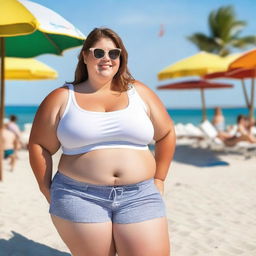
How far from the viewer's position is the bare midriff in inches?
86.4

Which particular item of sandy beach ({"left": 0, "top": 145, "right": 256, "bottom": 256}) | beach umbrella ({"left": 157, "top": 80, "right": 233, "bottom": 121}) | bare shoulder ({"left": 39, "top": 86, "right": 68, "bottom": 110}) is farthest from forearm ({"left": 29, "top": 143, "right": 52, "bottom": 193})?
beach umbrella ({"left": 157, "top": 80, "right": 233, "bottom": 121})

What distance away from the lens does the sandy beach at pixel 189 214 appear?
398 cm

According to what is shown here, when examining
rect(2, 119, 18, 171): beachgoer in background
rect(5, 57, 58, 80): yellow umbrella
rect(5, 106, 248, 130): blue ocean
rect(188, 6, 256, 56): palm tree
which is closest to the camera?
rect(2, 119, 18, 171): beachgoer in background

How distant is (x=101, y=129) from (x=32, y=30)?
2785 mm

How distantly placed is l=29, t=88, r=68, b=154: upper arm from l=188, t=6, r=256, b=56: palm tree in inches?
1446

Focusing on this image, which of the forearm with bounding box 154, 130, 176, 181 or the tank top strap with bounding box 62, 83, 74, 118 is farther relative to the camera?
the forearm with bounding box 154, 130, 176, 181

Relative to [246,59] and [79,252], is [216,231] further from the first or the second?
[246,59]

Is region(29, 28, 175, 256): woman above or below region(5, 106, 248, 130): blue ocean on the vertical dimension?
above

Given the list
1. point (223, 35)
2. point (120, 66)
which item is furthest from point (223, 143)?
point (223, 35)

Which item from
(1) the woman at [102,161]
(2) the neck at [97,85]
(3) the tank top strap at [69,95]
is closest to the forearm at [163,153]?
(1) the woman at [102,161]

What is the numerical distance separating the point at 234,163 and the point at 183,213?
4.60 m

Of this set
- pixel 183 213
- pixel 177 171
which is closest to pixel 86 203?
pixel 183 213

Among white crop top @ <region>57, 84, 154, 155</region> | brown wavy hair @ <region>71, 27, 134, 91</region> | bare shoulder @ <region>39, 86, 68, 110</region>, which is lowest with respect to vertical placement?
white crop top @ <region>57, 84, 154, 155</region>

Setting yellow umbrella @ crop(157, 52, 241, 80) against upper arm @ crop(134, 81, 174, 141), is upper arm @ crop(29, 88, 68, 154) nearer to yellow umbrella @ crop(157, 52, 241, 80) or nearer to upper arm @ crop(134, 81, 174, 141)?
upper arm @ crop(134, 81, 174, 141)
